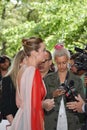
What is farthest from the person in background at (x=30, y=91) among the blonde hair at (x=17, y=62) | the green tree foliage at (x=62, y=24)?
the green tree foliage at (x=62, y=24)

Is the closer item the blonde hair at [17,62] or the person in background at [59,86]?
the blonde hair at [17,62]

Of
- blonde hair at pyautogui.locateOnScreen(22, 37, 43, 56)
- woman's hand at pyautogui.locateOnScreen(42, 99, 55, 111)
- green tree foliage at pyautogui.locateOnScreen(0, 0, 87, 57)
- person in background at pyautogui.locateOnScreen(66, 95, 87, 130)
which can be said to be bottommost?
person in background at pyautogui.locateOnScreen(66, 95, 87, 130)

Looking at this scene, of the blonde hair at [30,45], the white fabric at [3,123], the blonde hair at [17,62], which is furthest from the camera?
the white fabric at [3,123]

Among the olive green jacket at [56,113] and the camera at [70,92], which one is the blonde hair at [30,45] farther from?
the olive green jacket at [56,113]

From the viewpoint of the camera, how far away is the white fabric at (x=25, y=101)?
14.7 feet

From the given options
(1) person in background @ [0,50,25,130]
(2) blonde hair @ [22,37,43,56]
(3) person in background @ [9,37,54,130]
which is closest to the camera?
(3) person in background @ [9,37,54,130]

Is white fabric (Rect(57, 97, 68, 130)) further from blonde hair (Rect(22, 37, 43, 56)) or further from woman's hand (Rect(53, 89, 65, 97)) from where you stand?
blonde hair (Rect(22, 37, 43, 56))

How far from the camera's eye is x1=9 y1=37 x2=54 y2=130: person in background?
447cm

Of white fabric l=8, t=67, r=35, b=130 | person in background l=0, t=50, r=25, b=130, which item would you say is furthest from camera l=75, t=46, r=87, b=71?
person in background l=0, t=50, r=25, b=130

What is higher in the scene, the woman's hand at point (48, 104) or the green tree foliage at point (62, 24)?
the green tree foliage at point (62, 24)

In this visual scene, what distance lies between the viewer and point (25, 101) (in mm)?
4512

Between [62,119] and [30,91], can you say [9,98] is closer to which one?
[30,91]

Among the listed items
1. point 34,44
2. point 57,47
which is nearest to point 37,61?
point 34,44

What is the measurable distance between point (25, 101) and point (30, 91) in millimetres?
136
